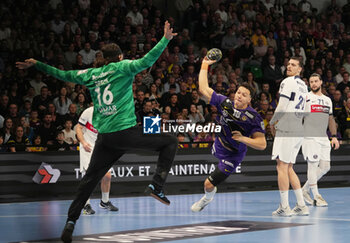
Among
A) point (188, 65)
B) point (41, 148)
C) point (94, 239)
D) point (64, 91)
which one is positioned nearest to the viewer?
point (94, 239)

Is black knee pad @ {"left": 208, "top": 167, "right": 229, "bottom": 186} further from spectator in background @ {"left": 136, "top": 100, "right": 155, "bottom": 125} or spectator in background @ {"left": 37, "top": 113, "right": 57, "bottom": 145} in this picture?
spectator in background @ {"left": 37, "top": 113, "right": 57, "bottom": 145}

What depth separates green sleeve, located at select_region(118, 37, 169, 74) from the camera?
23.4 ft

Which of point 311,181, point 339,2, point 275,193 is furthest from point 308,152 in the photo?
point 339,2

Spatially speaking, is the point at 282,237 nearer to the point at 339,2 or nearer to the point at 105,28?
the point at 105,28

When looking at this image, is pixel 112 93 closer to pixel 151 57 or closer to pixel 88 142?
pixel 151 57

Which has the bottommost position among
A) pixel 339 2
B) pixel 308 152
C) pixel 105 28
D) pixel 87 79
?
pixel 308 152

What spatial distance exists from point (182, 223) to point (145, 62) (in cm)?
330

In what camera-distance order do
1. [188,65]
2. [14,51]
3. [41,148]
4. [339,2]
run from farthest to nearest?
[339,2] < [188,65] < [14,51] < [41,148]

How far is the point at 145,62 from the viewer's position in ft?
23.6

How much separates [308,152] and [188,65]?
6.92 metres

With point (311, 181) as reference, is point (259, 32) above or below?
above

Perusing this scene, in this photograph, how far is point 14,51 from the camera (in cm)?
1695

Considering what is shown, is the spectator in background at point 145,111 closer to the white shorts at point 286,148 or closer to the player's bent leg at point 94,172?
the white shorts at point 286,148

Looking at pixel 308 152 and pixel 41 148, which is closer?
pixel 308 152
